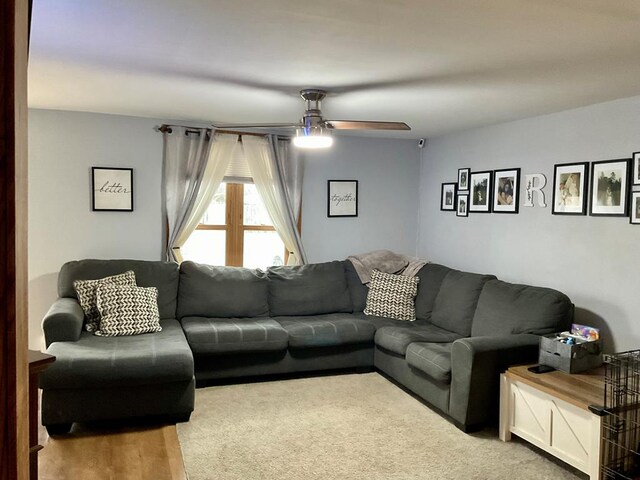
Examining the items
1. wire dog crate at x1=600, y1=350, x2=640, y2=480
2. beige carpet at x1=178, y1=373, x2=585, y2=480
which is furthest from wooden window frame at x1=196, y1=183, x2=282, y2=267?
wire dog crate at x1=600, y1=350, x2=640, y2=480

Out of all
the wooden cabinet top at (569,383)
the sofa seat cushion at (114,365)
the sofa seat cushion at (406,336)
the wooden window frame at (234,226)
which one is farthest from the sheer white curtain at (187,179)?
the wooden cabinet top at (569,383)

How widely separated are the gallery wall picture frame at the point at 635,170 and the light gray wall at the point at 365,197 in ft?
9.00

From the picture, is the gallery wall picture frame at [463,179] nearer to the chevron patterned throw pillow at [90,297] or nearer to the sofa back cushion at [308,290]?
the sofa back cushion at [308,290]

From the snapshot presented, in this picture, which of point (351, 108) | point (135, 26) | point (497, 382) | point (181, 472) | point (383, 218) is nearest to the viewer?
point (135, 26)

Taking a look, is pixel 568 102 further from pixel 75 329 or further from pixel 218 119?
pixel 75 329

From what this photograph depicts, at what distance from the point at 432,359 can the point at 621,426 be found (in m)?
1.27

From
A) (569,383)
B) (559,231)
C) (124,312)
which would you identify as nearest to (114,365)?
(124,312)

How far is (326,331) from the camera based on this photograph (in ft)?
14.9

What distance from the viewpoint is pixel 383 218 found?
600 cm

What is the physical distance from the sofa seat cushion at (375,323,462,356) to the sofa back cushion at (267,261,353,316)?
2.38ft

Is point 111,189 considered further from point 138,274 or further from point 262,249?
point 262,249

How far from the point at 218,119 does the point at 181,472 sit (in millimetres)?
3157

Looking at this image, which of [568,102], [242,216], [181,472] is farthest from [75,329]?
[568,102]

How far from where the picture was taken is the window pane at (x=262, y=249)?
549 centimetres
